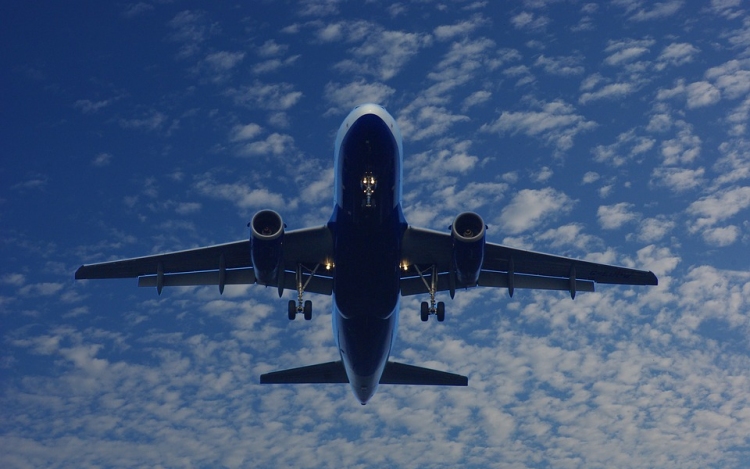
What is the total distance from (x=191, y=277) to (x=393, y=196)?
10.3 meters

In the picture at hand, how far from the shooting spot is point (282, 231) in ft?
88.8

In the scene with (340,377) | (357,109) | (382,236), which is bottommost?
(340,377)

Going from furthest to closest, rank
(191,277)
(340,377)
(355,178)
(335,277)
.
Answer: (340,377)
(191,277)
(335,277)
(355,178)

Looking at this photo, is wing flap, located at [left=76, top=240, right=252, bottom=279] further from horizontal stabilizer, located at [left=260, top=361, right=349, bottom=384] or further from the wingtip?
the wingtip

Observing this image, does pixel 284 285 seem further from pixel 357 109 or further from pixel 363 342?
pixel 357 109

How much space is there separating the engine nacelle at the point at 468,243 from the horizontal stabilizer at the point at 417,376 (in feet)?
26.6

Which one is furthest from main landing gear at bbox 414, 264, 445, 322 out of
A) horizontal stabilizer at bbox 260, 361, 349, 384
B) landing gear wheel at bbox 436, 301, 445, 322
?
horizontal stabilizer at bbox 260, 361, 349, 384

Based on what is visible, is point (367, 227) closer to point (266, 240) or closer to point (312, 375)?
point (266, 240)

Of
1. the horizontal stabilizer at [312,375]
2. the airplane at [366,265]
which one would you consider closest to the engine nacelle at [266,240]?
the airplane at [366,265]

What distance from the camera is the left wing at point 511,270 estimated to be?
1186 inches

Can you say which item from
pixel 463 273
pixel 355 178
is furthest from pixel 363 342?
pixel 355 178

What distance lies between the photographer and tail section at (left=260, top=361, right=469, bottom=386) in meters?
34.4

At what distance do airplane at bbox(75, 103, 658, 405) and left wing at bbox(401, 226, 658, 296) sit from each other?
0.13ft

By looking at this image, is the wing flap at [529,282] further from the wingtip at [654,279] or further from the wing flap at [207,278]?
the wing flap at [207,278]
